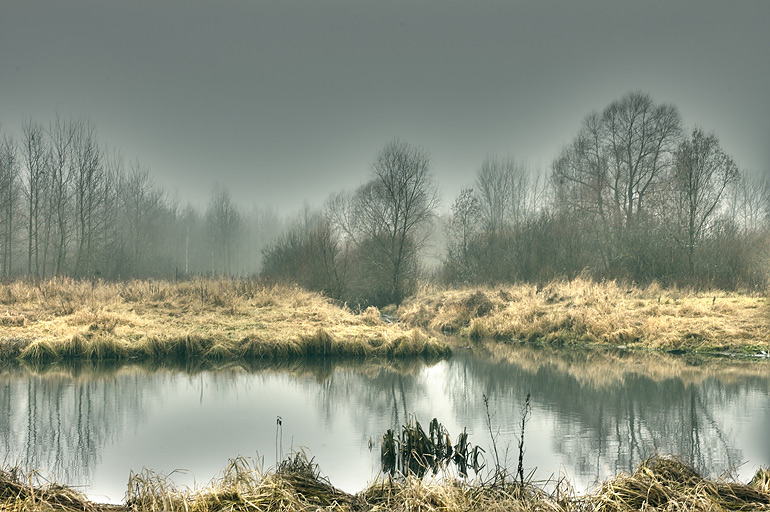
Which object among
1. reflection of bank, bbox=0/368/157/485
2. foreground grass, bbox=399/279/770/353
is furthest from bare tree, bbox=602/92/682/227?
reflection of bank, bbox=0/368/157/485

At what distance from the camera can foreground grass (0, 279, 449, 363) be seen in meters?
15.4

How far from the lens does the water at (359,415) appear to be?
7.43 meters

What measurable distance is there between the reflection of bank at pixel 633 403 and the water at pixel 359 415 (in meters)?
0.03

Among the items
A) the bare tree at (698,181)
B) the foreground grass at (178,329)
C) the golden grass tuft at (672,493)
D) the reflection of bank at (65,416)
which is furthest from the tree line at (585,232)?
the golden grass tuft at (672,493)

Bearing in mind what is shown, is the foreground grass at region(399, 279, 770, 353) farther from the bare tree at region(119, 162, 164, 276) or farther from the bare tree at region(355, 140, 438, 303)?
the bare tree at region(119, 162, 164, 276)

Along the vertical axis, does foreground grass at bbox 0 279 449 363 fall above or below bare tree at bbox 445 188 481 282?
below

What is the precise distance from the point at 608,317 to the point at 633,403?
947 centimetres

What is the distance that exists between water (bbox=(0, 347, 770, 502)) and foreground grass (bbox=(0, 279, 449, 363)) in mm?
1146

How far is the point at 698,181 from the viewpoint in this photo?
2955 centimetres

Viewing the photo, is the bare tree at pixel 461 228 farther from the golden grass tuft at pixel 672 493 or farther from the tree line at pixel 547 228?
the golden grass tuft at pixel 672 493

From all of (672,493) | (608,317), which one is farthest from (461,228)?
(672,493)

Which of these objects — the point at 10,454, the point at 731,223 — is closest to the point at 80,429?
the point at 10,454

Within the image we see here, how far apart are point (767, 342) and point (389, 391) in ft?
36.2

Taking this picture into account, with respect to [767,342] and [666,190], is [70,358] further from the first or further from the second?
[666,190]
